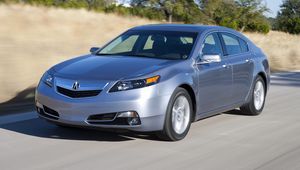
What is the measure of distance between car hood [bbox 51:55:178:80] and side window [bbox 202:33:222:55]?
2.79ft

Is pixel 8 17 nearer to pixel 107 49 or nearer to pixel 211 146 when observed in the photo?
pixel 107 49

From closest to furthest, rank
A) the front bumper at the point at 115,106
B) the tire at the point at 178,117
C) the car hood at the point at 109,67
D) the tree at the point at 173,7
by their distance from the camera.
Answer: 1. the front bumper at the point at 115,106
2. the car hood at the point at 109,67
3. the tire at the point at 178,117
4. the tree at the point at 173,7

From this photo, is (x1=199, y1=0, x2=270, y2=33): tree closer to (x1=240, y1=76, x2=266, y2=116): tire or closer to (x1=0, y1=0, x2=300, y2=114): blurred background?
(x1=0, y1=0, x2=300, y2=114): blurred background

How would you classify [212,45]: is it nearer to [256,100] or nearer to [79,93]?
[256,100]

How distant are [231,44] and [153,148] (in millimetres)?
2920

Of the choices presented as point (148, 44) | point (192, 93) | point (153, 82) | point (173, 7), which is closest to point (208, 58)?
point (192, 93)

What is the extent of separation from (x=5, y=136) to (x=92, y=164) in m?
1.80

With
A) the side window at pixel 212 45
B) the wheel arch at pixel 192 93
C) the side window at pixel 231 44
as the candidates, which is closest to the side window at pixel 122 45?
the side window at pixel 212 45

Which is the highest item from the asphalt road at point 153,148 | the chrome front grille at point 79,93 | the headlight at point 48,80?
the headlight at point 48,80

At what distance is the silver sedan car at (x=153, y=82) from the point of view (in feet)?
23.1

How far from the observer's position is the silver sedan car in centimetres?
704

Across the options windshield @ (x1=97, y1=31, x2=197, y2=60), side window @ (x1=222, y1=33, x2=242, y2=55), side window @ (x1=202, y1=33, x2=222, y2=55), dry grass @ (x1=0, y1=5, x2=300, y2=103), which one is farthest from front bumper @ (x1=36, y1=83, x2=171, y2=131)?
dry grass @ (x1=0, y1=5, x2=300, y2=103)

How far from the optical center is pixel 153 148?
7.27m

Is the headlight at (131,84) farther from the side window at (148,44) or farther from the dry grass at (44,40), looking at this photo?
Answer: the dry grass at (44,40)
